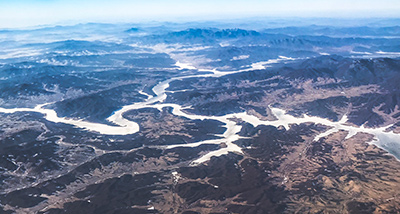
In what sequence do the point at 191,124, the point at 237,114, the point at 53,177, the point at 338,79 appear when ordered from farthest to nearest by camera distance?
the point at 338,79 < the point at 237,114 < the point at 191,124 < the point at 53,177

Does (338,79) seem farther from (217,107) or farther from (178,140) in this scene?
(178,140)

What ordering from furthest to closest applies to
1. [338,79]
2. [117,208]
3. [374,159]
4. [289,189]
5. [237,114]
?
1. [338,79]
2. [237,114]
3. [374,159]
4. [289,189]
5. [117,208]

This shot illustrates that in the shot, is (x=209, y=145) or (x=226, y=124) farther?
(x=226, y=124)

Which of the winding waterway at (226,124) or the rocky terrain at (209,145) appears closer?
the rocky terrain at (209,145)

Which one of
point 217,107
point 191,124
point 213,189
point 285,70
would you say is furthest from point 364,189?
point 285,70

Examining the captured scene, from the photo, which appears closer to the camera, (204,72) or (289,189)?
(289,189)

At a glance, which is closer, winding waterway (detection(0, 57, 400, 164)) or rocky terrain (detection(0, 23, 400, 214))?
rocky terrain (detection(0, 23, 400, 214))

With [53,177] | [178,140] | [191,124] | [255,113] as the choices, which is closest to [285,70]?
[255,113]

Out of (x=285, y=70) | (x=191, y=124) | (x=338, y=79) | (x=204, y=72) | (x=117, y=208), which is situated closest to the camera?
(x=117, y=208)

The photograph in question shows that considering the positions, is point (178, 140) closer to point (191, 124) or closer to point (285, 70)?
point (191, 124)
